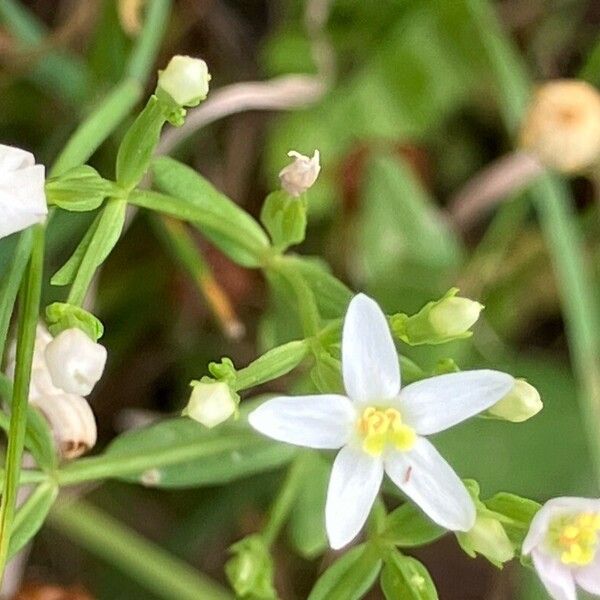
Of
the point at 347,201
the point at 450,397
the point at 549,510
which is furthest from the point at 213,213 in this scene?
the point at 347,201

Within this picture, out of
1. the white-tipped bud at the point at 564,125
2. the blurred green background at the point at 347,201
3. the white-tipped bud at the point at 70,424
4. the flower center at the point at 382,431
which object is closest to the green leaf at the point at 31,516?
the white-tipped bud at the point at 70,424

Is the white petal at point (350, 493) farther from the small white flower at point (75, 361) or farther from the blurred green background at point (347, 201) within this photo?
the blurred green background at point (347, 201)

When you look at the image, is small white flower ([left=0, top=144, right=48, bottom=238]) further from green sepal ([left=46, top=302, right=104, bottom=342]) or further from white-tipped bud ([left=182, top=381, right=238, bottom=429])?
white-tipped bud ([left=182, top=381, right=238, bottom=429])

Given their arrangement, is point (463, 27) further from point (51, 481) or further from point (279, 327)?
point (51, 481)

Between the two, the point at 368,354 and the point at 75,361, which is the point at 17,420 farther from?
the point at 368,354

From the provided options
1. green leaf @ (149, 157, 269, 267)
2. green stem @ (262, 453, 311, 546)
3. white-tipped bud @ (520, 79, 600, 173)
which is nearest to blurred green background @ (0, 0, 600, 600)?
white-tipped bud @ (520, 79, 600, 173)
